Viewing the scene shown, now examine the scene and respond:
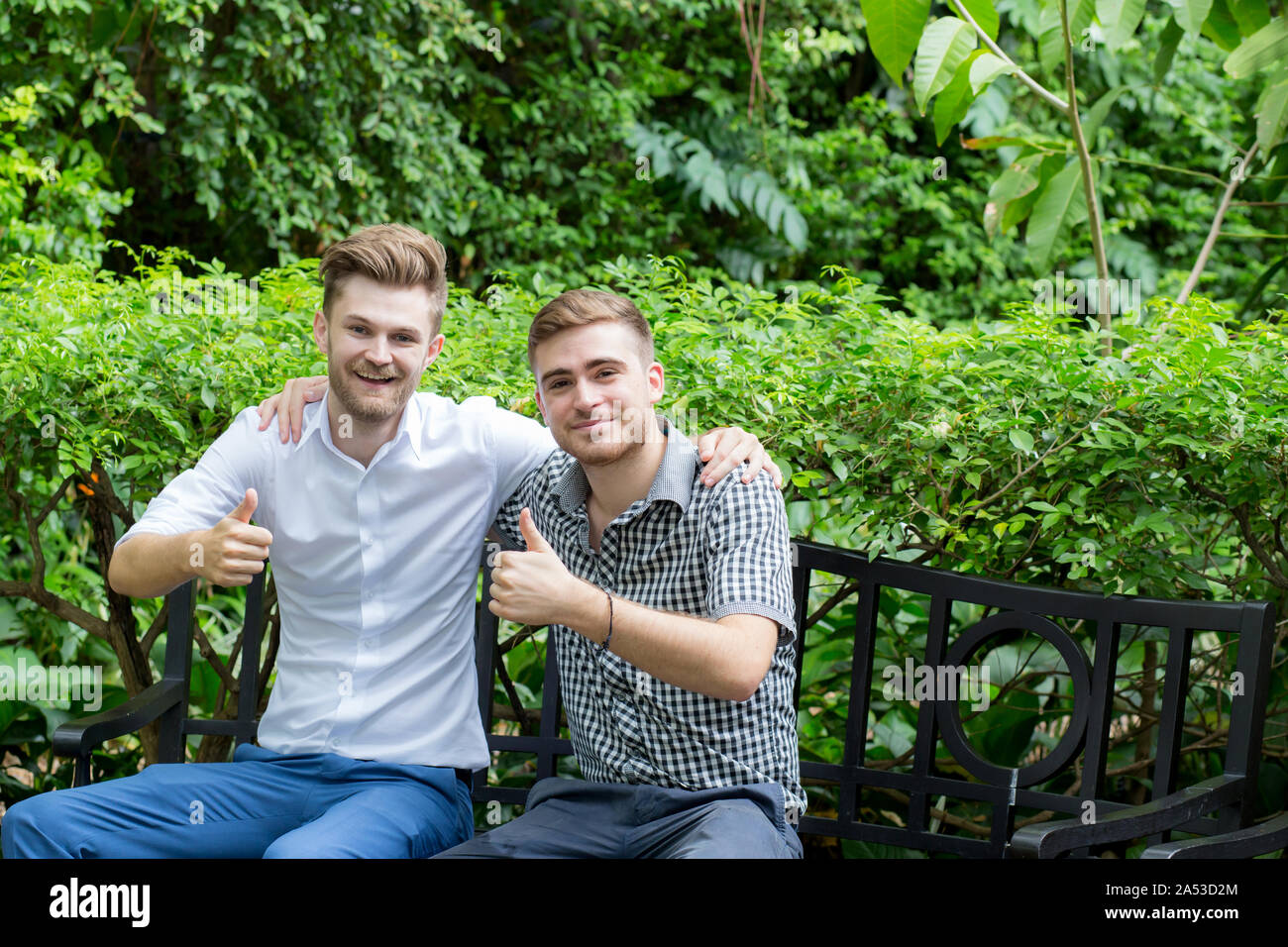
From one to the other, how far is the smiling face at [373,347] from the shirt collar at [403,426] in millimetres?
79

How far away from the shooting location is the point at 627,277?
116 inches

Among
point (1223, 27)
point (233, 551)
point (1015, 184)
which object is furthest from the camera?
point (1015, 184)

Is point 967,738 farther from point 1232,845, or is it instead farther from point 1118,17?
point 1118,17

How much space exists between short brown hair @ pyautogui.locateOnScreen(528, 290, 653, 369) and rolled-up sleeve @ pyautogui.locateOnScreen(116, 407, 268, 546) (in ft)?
2.06

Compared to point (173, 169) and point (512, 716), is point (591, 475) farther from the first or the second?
point (173, 169)

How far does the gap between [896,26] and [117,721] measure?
2.44m

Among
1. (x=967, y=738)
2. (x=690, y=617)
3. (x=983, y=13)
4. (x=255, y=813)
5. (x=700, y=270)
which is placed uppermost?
(x=700, y=270)

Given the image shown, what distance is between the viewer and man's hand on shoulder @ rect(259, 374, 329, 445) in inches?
95.3

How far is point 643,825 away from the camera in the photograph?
2.17 m

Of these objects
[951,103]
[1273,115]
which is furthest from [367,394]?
[1273,115]

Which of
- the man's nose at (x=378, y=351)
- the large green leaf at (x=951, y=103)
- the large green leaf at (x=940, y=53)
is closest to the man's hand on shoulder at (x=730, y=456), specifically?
the man's nose at (x=378, y=351)

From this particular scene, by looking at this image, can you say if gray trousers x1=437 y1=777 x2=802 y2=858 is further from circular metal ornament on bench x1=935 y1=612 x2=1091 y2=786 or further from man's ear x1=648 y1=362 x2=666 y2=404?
man's ear x1=648 y1=362 x2=666 y2=404

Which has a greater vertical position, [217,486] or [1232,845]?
[217,486]

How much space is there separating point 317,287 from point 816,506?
4.69 feet
